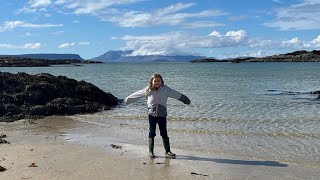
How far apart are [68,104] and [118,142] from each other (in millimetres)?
7321

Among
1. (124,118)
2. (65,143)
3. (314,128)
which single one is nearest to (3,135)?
(65,143)

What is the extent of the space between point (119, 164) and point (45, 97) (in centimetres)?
1070

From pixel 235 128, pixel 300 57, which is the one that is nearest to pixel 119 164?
pixel 235 128

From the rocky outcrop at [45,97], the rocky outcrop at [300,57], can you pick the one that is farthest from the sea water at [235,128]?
the rocky outcrop at [300,57]

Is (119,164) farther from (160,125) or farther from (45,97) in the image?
(45,97)

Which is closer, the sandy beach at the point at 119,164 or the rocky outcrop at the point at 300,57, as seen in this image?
the sandy beach at the point at 119,164

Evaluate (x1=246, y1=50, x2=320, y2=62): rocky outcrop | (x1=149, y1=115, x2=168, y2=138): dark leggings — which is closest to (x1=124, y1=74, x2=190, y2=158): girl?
(x1=149, y1=115, x2=168, y2=138): dark leggings

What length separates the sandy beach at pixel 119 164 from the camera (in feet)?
27.0

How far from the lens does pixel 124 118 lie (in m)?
17.3

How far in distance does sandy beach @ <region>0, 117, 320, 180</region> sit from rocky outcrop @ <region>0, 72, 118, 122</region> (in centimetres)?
563

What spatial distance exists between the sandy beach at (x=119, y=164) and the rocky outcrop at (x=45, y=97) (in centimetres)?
563

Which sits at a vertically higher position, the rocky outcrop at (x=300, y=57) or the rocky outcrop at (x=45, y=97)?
the rocky outcrop at (x=300, y=57)

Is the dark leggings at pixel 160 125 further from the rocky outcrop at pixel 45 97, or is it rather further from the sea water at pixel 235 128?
the rocky outcrop at pixel 45 97

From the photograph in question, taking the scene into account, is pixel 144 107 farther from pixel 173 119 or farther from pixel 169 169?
pixel 169 169
